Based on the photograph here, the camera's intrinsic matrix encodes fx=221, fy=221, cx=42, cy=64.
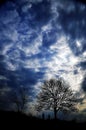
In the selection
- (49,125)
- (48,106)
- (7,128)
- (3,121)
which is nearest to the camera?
(7,128)

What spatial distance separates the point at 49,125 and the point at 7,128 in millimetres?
7569

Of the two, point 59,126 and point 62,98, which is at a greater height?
point 62,98

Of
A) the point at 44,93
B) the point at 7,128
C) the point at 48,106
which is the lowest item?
the point at 7,128

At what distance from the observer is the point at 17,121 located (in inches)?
1028

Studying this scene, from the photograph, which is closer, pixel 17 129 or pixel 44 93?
pixel 17 129

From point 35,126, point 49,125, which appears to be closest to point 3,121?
point 35,126

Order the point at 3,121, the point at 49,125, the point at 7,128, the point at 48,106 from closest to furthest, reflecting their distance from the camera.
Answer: the point at 7,128
the point at 3,121
the point at 49,125
the point at 48,106

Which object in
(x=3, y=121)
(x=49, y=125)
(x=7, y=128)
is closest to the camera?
(x=7, y=128)

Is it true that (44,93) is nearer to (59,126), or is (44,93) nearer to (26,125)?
(59,126)

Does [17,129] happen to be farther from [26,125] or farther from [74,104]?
[74,104]

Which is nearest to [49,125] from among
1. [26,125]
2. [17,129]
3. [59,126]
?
[59,126]

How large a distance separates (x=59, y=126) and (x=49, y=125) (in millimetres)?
1605

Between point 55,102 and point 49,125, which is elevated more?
point 55,102

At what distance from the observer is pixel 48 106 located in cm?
5547
